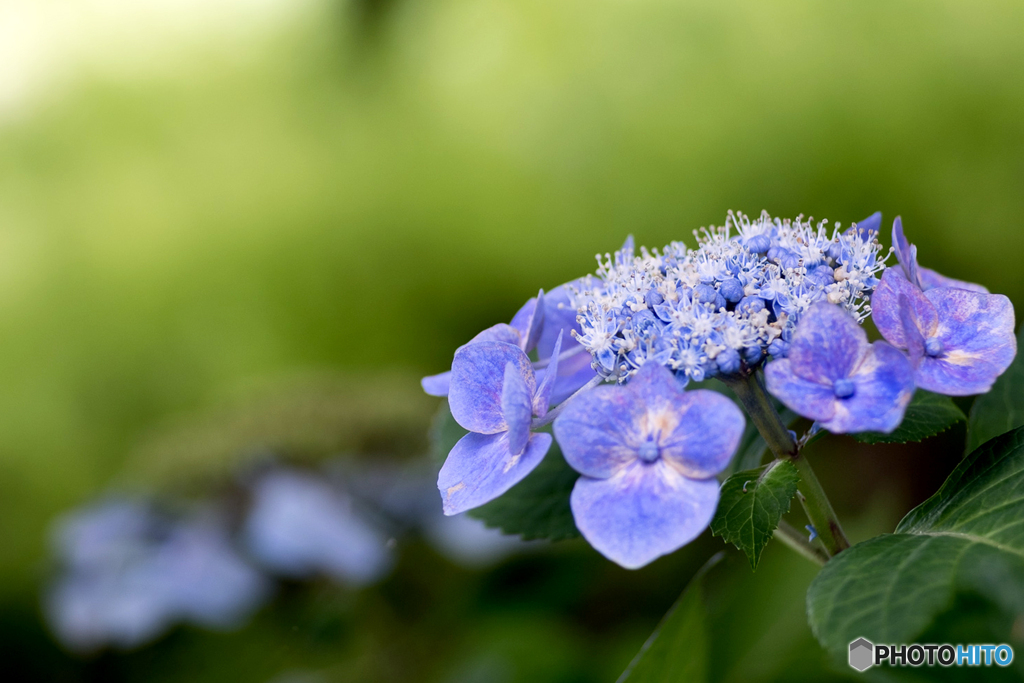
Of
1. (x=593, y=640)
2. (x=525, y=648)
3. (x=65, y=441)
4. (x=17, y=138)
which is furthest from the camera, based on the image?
(x=17, y=138)

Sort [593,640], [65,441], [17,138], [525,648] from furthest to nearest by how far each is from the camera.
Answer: [17,138] → [65,441] → [593,640] → [525,648]

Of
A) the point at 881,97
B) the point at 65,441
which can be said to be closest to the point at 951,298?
the point at 881,97

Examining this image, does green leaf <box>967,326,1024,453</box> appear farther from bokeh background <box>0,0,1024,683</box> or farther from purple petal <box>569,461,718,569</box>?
bokeh background <box>0,0,1024,683</box>

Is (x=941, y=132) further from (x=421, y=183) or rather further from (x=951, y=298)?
(x=951, y=298)

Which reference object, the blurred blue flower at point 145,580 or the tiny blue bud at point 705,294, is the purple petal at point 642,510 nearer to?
the tiny blue bud at point 705,294

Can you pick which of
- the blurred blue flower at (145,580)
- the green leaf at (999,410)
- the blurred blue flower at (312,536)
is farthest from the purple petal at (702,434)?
the blurred blue flower at (145,580)

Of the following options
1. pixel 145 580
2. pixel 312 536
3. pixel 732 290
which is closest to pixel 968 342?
pixel 732 290
